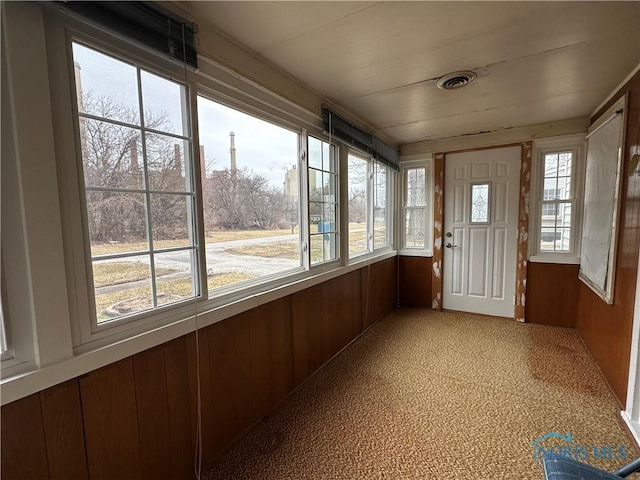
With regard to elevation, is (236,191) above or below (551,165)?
below

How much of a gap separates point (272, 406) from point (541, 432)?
1603 millimetres

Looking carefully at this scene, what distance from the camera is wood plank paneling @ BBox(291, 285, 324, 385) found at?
2.12 metres

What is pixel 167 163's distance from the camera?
1.33m

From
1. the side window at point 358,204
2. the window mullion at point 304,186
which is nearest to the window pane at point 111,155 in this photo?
the window mullion at point 304,186

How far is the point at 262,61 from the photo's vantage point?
5.70ft

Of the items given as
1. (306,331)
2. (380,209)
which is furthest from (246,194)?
(380,209)

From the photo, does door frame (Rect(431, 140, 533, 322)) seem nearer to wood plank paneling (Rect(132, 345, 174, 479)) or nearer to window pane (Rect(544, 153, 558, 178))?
window pane (Rect(544, 153, 558, 178))

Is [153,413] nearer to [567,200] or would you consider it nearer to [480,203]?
[480,203]

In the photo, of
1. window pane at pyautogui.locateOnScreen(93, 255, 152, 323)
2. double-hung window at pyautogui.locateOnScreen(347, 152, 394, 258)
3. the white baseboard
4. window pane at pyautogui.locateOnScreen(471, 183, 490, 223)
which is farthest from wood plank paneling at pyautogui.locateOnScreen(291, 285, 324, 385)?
Answer: window pane at pyautogui.locateOnScreen(471, 183, 490, 223)

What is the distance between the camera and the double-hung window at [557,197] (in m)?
3.01

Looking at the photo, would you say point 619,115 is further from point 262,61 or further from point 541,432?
point 262,61

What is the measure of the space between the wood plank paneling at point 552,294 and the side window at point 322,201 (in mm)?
2335

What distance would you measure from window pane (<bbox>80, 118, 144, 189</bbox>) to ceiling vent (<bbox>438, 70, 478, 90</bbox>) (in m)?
1.89

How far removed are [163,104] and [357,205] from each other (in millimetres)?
2024
